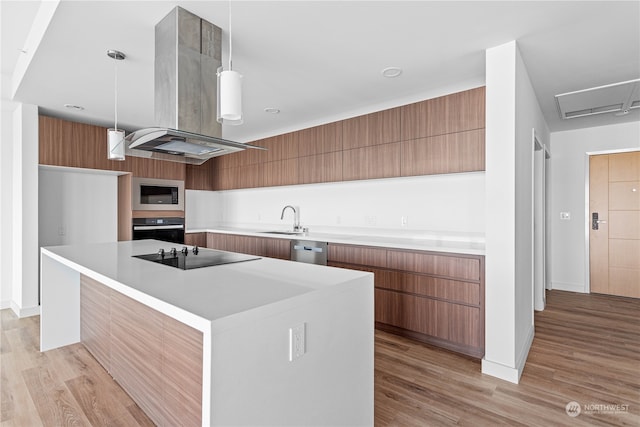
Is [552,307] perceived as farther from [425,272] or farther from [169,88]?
[169,88]

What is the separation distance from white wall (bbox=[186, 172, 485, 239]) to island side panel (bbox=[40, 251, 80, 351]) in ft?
8.83

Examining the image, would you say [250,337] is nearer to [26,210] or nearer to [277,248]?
[277,248]

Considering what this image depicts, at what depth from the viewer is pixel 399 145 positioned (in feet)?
11.0

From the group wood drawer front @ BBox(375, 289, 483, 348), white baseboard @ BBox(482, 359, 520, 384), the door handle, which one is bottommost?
white baseboard @ BBox(482, 359, 520, 384)

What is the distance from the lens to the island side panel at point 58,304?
271 cm

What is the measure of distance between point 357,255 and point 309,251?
0.65m

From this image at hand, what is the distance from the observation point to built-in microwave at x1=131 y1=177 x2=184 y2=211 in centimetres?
464

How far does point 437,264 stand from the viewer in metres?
2.79

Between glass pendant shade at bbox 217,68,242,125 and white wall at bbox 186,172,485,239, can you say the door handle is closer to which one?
white wall at bbox 186,172,485,239

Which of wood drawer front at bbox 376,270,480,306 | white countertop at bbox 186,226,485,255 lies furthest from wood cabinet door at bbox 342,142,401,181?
wood drawer front at bbox 376,270,480,306

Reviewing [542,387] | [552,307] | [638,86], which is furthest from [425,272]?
[638,86]

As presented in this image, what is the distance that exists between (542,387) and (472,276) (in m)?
0.82

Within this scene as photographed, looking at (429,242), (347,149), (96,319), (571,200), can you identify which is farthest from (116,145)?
(571,200)

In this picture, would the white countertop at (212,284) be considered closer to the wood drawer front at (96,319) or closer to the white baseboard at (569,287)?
the wood drawer front at (96,319)
